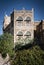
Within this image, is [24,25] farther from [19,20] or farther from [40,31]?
[40,31]

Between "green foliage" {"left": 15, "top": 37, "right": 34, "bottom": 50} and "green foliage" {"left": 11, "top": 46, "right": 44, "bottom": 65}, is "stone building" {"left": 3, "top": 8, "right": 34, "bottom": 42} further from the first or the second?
"green foliage" {"left": 11, "top": 46, "right": 44, "bottom": 65}

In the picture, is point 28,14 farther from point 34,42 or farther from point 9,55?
point 9,55

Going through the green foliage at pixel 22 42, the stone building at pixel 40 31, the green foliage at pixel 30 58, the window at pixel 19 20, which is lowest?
the green foliage at pixel 30 58

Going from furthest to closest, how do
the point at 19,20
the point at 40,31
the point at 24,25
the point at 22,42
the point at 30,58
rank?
the point at 24,25 < the point at 19,20 < the point at 40,31 < the point at 22,42 < the point at 30,58

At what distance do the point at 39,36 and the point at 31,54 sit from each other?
76.6ft

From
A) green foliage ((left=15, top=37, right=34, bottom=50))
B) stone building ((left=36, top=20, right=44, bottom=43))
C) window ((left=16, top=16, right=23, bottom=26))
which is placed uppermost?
window ((left=16, top=16, right=23, bottom=26))

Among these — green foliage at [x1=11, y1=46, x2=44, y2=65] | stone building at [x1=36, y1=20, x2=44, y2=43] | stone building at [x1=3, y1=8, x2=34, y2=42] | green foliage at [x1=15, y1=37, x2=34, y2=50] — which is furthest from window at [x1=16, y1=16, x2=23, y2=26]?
green foliage at [x1=11, y1=46, x2=44, y2=65]

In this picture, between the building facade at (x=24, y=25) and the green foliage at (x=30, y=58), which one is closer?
the green foliage at (x=30, y=58)

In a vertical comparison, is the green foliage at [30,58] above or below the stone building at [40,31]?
below

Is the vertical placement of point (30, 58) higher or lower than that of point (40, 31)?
lower

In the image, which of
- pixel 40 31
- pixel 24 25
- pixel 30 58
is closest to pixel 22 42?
pixel 24 25

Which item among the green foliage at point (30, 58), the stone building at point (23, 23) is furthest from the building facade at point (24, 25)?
the green foliage at point (30, 58)

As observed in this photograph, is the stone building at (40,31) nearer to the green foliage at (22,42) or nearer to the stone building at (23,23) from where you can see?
the stone building at (23,23)

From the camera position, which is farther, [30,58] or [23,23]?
[23,23]
